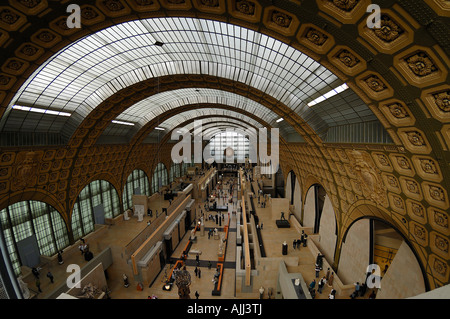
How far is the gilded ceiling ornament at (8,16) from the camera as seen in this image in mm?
9570

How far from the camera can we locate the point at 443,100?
7582 millimetres

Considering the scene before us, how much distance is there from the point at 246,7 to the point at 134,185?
32.3 meters

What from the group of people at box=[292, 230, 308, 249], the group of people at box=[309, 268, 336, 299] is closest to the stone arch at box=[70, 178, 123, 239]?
the group of people at box=[292, 230, 308, 249]

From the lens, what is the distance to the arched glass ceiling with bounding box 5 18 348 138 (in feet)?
47.1

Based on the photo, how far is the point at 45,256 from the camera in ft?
66.8

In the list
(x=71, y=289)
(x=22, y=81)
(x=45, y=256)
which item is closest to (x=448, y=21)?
(x=22, y=81)

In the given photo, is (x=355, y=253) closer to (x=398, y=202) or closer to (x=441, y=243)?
(x=398, y=202)

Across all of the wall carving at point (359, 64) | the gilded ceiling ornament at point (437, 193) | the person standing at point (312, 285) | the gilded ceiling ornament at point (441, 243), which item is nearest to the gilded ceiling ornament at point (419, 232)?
the wall carving at point (359, 64)

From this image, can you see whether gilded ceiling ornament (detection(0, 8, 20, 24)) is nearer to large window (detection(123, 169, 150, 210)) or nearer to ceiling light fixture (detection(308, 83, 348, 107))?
ceiling light fixture (detection(308, 83, 348, 107))

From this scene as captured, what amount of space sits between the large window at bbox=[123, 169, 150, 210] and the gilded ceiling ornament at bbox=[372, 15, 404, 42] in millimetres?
34140

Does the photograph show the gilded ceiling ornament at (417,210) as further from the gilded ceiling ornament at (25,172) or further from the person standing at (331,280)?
the gilded ceiling ornament at (25,172)

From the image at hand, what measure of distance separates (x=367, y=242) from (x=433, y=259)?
6.58m

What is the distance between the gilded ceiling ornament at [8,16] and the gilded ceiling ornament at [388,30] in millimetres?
14608
